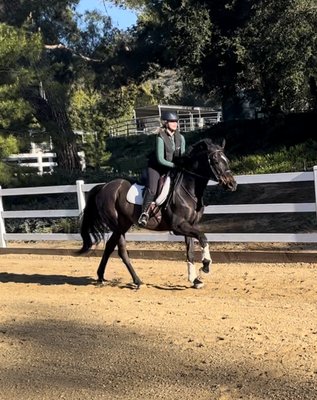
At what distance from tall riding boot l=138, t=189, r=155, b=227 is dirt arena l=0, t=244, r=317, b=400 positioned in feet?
3.57

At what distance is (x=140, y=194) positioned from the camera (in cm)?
962

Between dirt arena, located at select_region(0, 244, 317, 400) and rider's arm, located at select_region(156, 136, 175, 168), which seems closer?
dirt arena, located at select_region(0, 244, 317, 400)

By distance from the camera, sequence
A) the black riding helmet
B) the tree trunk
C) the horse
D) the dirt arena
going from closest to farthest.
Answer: the dirt arena → the horse → the black riding helmet → the tree trunk

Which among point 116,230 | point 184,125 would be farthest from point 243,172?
point 184,125

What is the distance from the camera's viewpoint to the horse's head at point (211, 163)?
865 cm

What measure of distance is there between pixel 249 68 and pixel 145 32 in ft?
26.0

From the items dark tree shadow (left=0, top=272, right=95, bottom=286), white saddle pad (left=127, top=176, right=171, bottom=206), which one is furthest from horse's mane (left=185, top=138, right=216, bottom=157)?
dark tree shadow (left=0, top=272, right=95, bottom=286)

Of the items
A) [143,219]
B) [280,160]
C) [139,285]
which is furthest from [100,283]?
[280,160]

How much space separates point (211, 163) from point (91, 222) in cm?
278

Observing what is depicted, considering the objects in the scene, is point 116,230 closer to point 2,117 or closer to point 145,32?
point 2,117

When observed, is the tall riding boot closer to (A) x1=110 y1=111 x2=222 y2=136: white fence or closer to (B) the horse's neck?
(B) the horse's neck

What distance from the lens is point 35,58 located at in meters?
18.8

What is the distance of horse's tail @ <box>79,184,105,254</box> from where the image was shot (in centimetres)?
1043

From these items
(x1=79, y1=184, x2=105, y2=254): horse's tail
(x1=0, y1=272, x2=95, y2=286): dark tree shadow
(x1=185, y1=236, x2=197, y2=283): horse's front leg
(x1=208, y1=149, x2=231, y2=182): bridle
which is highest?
(x1=208, y1=149, x2=231, y2=182): bridle
